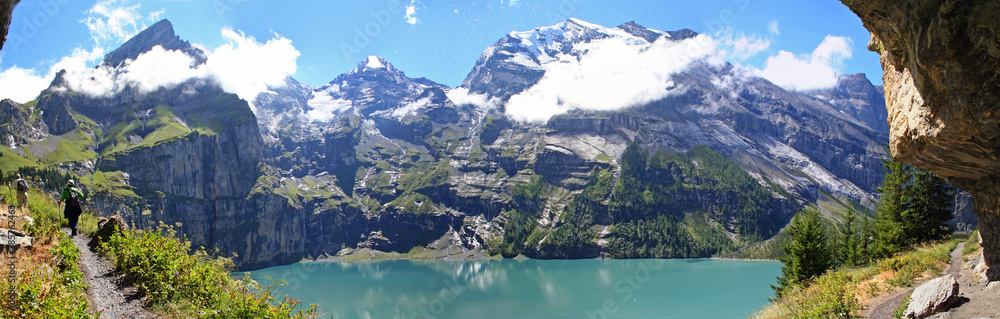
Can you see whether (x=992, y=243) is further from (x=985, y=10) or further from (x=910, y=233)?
(x=910, y=233)

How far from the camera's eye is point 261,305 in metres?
9.51

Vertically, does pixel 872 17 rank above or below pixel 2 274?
above

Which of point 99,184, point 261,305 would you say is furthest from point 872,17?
point 99,184

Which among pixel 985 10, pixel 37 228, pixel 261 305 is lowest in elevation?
pixel 261 305

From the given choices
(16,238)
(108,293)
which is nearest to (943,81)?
(108,293)

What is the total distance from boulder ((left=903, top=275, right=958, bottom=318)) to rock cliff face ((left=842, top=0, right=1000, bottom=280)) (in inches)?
101

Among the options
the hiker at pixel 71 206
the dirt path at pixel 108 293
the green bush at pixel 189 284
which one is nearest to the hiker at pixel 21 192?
the hiker at pixel 71 206

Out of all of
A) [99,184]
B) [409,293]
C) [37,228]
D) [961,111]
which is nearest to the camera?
[961,111]

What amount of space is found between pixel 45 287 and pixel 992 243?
24.3 meters

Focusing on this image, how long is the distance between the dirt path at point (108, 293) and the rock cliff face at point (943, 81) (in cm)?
1696

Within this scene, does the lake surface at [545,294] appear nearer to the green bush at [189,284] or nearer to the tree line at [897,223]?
the tree line at [897,223]

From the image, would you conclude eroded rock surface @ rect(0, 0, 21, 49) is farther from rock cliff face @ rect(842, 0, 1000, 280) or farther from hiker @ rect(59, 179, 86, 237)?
rock cliff face @ rect(842, 0, 1000, 280)

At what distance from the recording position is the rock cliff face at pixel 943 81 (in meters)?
8.62

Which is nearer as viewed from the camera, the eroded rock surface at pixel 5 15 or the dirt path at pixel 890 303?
the eroded rock surface at pixel 5 15
